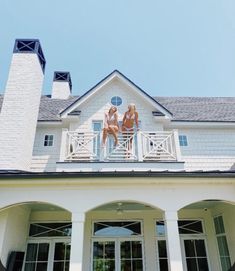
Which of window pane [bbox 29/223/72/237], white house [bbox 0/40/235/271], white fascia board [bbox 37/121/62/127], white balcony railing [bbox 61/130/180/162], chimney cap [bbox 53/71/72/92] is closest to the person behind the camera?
white house [bbox 0/40/235/271]

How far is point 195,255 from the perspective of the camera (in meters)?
6.72

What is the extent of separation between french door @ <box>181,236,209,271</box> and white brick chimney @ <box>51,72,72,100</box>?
8778mm

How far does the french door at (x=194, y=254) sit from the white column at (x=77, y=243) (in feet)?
12.8

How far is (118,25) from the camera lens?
858 centimetres

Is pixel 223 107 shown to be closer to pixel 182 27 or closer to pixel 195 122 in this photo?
pixel 195 122

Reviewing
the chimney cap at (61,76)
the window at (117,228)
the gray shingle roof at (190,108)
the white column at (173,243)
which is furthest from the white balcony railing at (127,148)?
the chimney cap at (61,76)

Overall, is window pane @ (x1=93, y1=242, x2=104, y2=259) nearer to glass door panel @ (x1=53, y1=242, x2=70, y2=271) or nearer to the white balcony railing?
glass door panel @ (x1=53, y1=242, x2=70, y2=271)

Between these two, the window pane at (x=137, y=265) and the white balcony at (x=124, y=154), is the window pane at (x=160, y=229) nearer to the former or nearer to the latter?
the window pane at (x=137, y=265)

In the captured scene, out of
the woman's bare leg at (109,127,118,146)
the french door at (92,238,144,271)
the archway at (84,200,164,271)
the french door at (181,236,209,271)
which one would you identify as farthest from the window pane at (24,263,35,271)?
the french door at (181,236,209,271)

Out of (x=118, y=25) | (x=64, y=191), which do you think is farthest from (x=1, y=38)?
(x=64, y=191)

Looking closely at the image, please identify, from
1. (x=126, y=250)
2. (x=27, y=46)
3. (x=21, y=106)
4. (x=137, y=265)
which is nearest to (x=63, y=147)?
(x=21, y=106)

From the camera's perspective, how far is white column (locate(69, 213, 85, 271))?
418 centimetres

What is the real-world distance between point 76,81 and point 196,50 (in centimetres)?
744

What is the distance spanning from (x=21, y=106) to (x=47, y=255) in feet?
15.8
